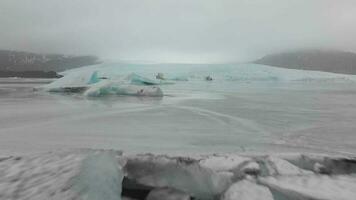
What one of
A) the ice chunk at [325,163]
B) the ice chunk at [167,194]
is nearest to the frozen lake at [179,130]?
the ice chunk at [325,163]

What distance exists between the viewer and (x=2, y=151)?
10.6 feet

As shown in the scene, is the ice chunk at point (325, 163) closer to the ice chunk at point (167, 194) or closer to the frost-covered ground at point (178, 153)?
the frost-covered ground at point (178, 153)

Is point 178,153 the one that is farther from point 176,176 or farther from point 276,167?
point 276,167

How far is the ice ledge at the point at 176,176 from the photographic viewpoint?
1856mm

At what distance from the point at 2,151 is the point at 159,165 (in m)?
1.57

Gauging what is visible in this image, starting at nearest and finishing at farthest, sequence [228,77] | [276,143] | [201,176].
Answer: [201,176] → [276,143] → [228,77]

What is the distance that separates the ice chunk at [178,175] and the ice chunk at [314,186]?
0.99 feet

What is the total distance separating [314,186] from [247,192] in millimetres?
427

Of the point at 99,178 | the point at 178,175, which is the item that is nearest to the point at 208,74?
the point at 178,175

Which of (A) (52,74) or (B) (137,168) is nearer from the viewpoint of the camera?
(B) (137,168)

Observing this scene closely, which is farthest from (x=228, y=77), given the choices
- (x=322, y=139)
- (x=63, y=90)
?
(x=322, y=139)

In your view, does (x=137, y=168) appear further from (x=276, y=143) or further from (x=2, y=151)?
(x=276, y=143)

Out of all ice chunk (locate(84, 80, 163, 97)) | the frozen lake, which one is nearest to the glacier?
ice chunk (locate(84, 80, 163, 97))

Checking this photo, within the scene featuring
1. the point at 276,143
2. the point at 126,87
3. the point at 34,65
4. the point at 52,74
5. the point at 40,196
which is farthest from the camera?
the point at 34,65
